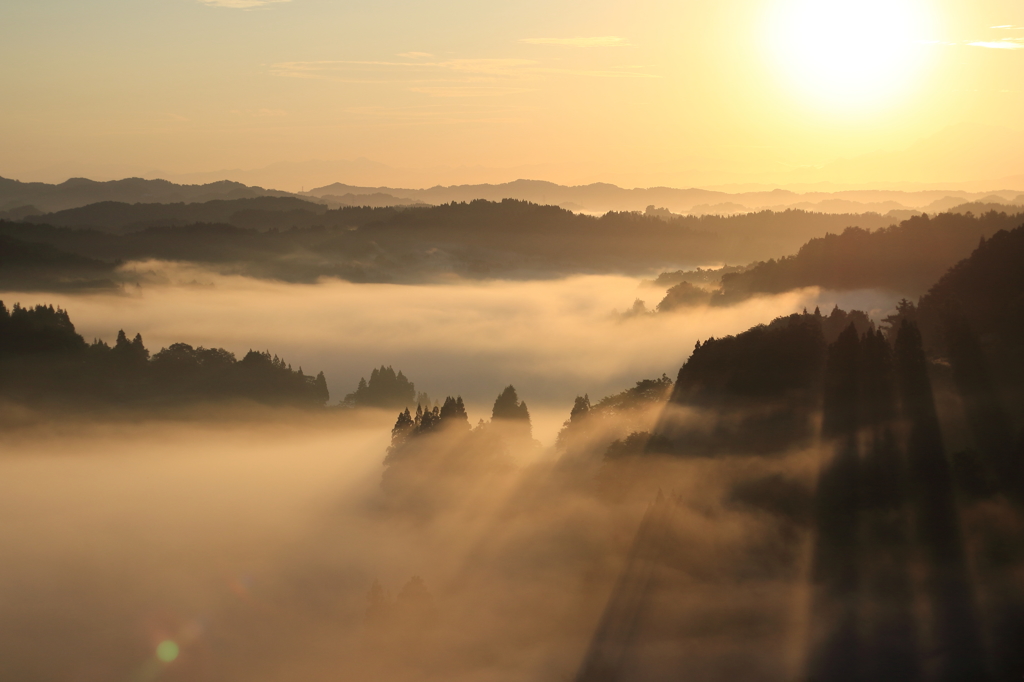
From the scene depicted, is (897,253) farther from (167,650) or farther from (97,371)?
(97,371)

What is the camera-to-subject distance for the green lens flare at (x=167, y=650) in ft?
342

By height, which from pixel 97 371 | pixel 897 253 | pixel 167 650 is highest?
pixel 897 253

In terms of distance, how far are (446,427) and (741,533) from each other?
50283 mm

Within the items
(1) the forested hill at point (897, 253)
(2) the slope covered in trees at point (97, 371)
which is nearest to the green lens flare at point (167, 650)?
(2) the slope covered in trees at point (97, 371)

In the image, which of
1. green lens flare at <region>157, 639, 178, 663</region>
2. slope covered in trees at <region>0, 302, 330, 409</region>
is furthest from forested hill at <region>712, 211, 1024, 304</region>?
slope covered in trees at <region>0, 302, 330, 409</region>

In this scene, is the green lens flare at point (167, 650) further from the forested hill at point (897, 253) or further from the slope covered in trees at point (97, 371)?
the forested hill at point (897, 253)

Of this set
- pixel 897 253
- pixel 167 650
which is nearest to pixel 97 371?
pixel 167 650

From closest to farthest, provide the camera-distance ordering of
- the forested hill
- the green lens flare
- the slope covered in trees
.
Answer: the green lens flare
the forested hill
the slope covered in trees

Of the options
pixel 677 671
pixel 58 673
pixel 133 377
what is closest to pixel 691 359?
pixel 677 671

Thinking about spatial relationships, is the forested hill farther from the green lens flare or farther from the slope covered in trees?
the slope covered in trees

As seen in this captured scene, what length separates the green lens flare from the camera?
104 metres

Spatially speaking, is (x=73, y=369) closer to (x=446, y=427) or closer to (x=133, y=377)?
(x=133, y=377)

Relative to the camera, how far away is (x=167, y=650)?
106938 mm

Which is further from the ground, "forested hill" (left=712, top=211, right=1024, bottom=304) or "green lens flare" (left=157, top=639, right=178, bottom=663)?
"forested hill" (left=712, top=211, right=1024, bottom=304)
